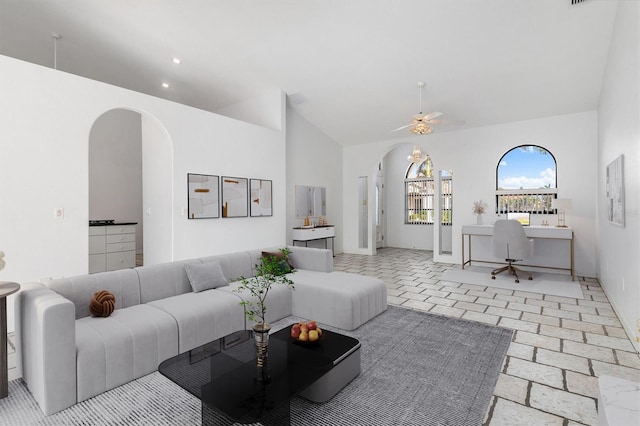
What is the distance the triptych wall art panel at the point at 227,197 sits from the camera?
5262 mm

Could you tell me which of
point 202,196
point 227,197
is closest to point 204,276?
point 202,196

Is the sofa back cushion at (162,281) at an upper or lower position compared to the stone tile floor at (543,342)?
upper

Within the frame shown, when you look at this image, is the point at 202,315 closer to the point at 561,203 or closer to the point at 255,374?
the point at 255,374

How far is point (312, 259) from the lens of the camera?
14.5 feet

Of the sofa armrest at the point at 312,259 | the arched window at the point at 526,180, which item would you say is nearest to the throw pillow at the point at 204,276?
the sofa armrest at the point at 312,259

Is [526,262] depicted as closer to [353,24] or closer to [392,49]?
[392,49]

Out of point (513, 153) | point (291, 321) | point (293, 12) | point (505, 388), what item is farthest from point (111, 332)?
point (513, 153)

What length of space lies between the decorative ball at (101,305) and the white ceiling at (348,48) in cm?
363

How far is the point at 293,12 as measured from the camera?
4.32m

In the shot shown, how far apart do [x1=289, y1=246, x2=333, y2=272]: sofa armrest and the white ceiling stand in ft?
10.2

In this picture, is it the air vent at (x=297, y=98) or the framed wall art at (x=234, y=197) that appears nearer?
the framed wall art at (x=234, y=197)

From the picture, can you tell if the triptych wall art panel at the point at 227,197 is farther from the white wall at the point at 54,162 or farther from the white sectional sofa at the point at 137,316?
the white sectional sofa at the point at 137,316

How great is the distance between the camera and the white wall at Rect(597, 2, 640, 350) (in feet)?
9.73

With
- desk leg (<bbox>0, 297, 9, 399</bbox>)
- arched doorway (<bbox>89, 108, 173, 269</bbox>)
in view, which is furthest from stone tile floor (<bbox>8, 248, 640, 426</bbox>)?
arched doorway (<bbox>89, 108, 173, 269</bbox>)
